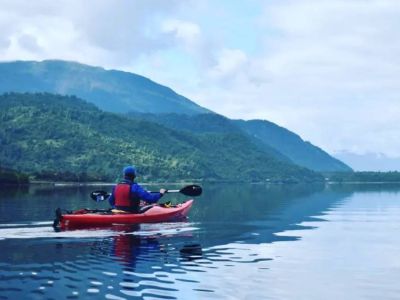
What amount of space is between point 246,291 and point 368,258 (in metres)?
10.9

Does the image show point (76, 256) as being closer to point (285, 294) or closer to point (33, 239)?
point (33, 239)

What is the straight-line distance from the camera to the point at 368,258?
1153 inches

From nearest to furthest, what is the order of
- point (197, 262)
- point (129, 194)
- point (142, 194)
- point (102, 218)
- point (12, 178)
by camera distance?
point (197, 262) → point (102, 218) → point (142, 194) → point (129, 194) → point (12, 178)

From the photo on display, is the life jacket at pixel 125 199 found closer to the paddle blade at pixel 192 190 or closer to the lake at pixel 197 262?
the lake at pixel 197 262

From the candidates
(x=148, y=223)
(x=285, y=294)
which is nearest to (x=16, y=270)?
(x=285, y=294)

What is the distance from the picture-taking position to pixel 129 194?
40281 millimetres

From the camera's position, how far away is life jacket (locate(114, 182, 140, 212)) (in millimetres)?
39875

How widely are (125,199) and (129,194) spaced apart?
437 millimetres

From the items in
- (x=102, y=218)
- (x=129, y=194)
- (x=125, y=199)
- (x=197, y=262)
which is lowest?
(x=197, y=262)

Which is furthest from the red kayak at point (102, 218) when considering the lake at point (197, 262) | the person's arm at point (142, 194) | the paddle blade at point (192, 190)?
the paddle blade at point (192, 190)

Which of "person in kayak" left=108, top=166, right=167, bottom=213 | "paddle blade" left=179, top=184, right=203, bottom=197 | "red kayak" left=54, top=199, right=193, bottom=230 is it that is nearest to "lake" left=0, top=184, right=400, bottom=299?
"red kayak" left=54, top=199, right=193, bottom=230

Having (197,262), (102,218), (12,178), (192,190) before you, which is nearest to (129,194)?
(102,218)

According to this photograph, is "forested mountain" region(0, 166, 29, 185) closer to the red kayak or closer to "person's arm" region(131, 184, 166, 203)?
the red kayak

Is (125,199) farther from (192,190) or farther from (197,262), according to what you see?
(197,262)
